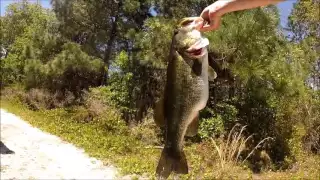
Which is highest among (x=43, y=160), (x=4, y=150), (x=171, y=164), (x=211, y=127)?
(x=171, y=164)

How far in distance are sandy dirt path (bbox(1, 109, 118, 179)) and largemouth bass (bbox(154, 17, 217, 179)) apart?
618 cm

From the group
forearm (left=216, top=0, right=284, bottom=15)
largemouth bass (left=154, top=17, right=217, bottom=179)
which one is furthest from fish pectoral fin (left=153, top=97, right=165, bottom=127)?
forearm (left=216, top=0, right=284, bottom=15)

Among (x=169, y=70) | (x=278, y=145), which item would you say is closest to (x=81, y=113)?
(x=278, y=145)

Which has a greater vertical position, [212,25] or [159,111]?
[212,25]

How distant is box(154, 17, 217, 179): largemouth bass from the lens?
193 cm

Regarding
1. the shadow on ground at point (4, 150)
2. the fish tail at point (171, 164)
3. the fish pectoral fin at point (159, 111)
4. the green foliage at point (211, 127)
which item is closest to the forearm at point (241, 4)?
the fish pectoral fin at point (159, 111)

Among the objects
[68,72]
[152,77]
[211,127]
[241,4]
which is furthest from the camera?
[68,72]

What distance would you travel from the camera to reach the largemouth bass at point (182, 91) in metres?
1.93

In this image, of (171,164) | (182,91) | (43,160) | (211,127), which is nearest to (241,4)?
(182,91)

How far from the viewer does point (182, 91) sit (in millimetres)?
1995

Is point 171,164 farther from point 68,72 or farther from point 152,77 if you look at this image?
point 68,72

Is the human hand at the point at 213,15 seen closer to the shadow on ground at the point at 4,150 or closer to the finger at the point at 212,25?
the finger at the point at 212,25

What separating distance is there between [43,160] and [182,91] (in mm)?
7800

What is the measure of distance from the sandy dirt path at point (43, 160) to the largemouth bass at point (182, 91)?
6.18 metres
